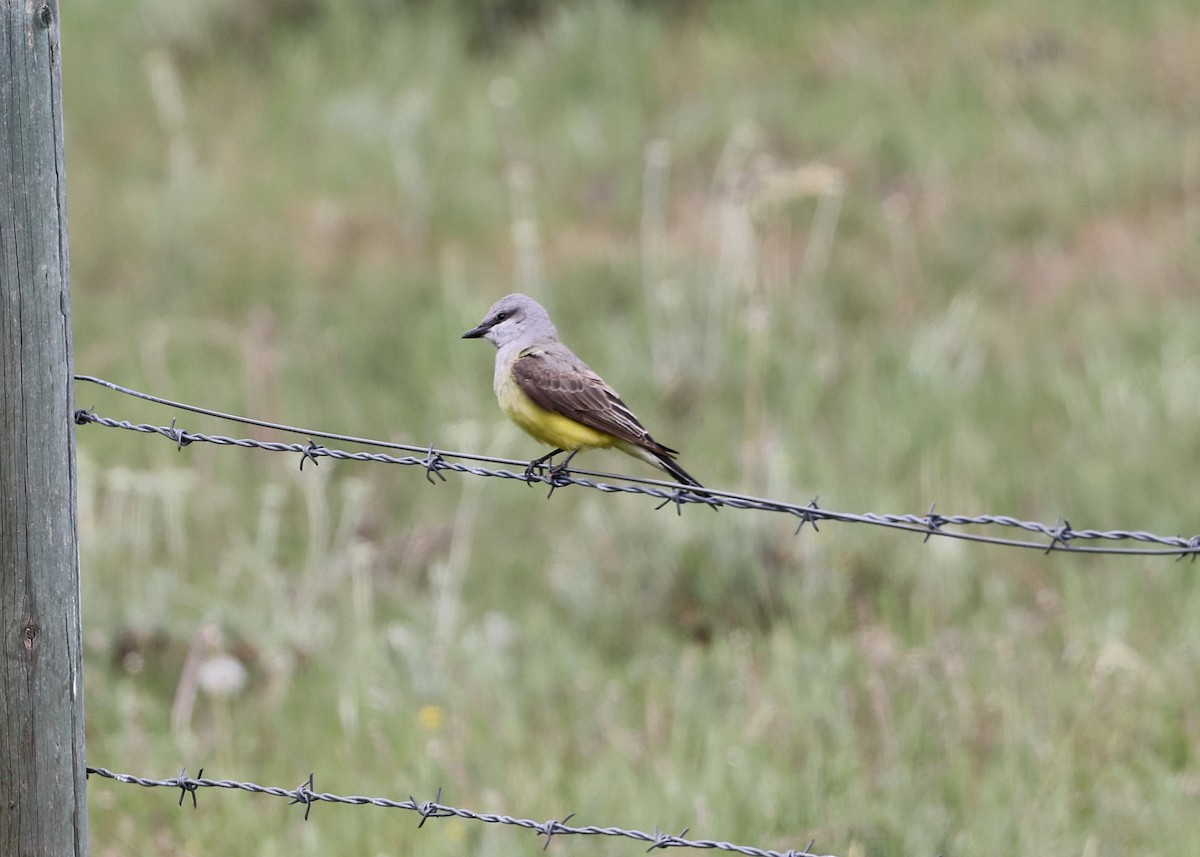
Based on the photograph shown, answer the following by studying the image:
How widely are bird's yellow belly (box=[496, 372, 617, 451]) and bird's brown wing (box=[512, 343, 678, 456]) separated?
24mm

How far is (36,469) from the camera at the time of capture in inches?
119

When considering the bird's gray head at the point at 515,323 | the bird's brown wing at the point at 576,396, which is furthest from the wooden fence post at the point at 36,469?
the bird's gray head at the point at 515,323

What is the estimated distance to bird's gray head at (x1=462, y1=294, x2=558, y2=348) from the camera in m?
4.76

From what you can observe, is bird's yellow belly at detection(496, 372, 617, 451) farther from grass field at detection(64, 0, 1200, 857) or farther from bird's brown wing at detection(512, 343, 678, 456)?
grass field at detection(64, 0, 1200, 857)

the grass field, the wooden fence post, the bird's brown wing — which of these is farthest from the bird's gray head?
the wooden fence post

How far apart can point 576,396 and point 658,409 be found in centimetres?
416

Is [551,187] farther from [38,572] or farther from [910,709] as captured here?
[38,572]

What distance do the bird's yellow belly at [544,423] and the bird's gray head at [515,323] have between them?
10.4 inches

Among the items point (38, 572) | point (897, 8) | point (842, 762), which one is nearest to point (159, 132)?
point (897, 8)

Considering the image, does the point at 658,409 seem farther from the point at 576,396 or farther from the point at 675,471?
the point at 675,471

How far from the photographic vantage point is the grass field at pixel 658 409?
5.29 m

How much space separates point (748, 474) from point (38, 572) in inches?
178

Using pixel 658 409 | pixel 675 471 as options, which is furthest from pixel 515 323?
pixel 658 409

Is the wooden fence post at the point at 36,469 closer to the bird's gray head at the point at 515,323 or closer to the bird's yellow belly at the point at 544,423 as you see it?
the bird's yellow belly at the point at 544,423
